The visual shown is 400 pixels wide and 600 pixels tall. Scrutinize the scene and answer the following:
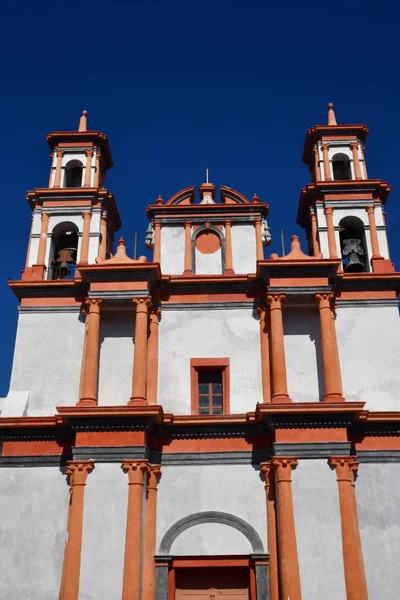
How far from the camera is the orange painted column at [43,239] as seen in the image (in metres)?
23.0

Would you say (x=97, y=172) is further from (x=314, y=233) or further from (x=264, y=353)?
(x=264, y=353)

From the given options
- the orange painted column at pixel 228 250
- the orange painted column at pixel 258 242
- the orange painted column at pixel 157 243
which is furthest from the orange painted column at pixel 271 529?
the orange painted column at pixel 157 243

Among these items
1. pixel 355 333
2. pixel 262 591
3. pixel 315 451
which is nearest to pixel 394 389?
pixel 355 333

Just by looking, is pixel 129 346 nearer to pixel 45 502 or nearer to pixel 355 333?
pixel 45 502

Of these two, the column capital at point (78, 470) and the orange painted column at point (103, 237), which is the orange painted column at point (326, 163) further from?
the column capital at point (78, 470)

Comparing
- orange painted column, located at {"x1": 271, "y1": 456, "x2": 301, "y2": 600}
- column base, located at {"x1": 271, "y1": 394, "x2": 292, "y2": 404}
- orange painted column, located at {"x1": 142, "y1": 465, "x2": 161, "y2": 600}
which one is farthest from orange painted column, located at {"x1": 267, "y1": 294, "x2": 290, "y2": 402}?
orange painted column, located at {"x1": 142, "y1": 465, "x2": 161, "y2": 600}

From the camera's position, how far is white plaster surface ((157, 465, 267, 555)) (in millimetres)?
18531

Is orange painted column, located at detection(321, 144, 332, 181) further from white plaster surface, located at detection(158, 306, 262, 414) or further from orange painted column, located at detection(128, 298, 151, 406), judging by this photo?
orange painted column, located at detection(128, 298, 151, 406)

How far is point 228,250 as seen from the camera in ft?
74.3

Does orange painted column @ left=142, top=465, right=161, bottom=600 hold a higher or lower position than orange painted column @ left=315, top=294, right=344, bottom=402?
lower

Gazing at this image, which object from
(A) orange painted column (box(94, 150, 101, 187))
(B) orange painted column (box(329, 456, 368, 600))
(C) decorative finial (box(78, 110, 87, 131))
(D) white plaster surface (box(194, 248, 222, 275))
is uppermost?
(C) decorative finial (box(78, 110, 87, 131))

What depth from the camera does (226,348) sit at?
20984 mm

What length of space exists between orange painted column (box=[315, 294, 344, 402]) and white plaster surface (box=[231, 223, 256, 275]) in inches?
110

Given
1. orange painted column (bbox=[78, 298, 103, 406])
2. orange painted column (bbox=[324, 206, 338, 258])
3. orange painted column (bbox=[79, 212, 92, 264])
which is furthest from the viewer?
orange painted column (bbox=[79, 212, 92, 264])
